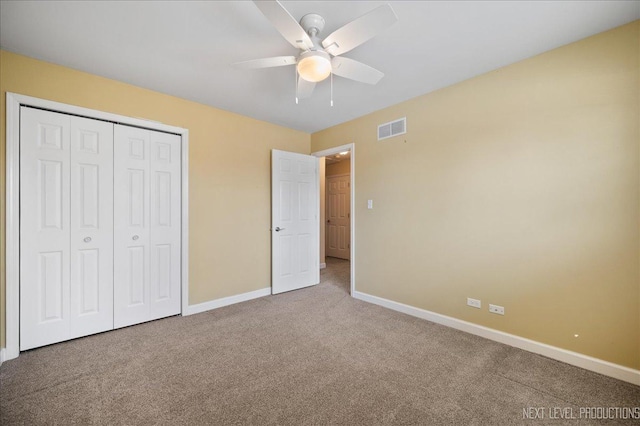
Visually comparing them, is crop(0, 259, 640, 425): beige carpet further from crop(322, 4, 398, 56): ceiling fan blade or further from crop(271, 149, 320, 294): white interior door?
crop(322, 4, 398, 56): ceiling fan blade

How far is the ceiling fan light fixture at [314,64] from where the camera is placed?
5.55ft

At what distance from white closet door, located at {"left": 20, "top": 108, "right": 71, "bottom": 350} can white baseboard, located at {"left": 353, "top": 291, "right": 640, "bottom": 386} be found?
354 cm

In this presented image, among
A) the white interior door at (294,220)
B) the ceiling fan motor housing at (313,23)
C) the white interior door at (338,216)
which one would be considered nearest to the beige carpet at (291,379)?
the white interior door at (294,220)

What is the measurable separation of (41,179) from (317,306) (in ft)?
10.1

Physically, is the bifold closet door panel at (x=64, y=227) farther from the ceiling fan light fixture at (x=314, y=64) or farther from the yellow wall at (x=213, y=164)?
the ceiling fan light fixture at (x=314, y=64)

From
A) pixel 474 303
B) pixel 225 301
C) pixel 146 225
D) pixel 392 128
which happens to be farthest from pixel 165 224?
pixel 474 303

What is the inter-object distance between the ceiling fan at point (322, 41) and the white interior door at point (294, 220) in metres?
1.97

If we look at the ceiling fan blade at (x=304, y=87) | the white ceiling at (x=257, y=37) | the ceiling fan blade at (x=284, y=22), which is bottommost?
the ceiling fan blade at (x=304, y=87)

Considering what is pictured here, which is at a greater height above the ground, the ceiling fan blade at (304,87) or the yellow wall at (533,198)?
the ceiling fan blade at (304,87)

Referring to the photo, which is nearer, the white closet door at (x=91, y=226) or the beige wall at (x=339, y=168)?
the white closet door at (x=91, y=226)

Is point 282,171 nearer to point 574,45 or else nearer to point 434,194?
point 434,194

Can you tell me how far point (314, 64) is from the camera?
1.71 meters

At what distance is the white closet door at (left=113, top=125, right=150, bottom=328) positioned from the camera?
8.77 ft

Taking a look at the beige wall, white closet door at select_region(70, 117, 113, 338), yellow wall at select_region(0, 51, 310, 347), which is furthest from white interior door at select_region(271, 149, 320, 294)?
the beige wall
